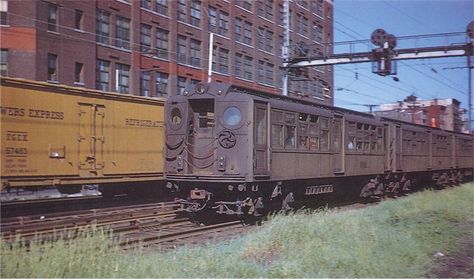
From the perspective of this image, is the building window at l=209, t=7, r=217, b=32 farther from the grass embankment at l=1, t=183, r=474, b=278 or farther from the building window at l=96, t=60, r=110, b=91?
the grass embankment at l=1, t=183, r=474, b=278

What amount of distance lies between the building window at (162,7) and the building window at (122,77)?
568 cm

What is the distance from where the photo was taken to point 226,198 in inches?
488

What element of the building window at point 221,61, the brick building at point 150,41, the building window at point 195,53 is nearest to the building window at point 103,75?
the brick building at point 150,41

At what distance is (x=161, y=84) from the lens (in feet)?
131

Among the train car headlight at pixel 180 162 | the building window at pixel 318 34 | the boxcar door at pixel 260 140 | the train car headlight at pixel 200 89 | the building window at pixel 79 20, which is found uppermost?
the building window at pixel 318 34

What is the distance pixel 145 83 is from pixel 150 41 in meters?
3.29

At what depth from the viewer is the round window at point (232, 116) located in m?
11.6

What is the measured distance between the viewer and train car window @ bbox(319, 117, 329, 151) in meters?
14.2

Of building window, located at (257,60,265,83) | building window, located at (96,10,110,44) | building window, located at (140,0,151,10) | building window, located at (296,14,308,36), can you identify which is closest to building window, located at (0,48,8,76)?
building window, located at (96,10,110,44)

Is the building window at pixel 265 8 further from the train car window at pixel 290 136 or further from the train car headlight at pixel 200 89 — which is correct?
the train car headlight at pixel 200 89

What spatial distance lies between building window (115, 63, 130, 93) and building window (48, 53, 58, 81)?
5.29 metres

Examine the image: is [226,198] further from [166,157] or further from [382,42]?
[382,42]

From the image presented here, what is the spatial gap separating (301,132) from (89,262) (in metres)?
8.09

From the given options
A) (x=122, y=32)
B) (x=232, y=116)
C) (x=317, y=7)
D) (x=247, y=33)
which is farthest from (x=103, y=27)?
(x=317, y=7)
